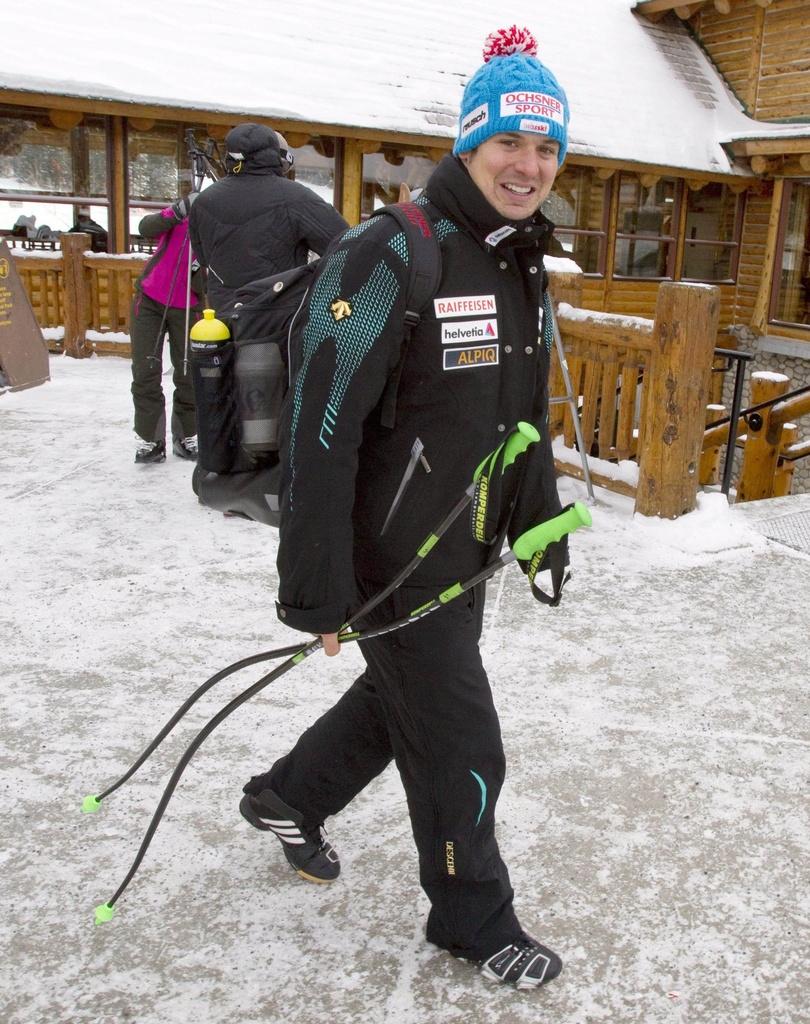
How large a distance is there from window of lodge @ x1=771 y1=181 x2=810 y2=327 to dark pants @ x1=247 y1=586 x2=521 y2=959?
54.2 feet

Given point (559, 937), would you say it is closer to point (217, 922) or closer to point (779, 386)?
point (217, 922)

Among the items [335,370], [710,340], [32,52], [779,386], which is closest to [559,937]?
[335,370]

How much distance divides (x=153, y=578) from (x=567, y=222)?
13.8m

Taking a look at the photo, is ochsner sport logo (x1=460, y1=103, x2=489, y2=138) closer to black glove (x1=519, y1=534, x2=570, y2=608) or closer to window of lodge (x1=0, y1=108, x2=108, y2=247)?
black glove (x1=519, y1=534, x2=570, y2=608)

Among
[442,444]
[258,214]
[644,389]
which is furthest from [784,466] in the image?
[442,444]

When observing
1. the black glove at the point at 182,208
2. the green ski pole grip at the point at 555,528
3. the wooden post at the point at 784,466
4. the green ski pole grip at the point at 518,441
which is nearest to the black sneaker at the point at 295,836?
the green ski pole grip at the point at 555,528

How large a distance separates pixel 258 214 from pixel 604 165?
11.9 meters

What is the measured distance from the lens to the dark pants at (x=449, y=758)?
83.9 inches

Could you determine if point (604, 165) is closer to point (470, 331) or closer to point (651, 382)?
point (651, 382)

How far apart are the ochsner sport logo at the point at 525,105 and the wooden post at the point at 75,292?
950 centimetres

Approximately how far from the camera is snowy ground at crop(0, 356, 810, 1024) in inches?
87.4

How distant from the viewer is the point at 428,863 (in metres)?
2.21

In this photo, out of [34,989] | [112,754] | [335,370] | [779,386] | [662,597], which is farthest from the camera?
[779,386]

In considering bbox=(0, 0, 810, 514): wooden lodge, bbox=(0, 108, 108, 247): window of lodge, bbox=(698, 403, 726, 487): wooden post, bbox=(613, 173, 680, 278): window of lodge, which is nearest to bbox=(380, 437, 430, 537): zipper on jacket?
bbox=(0, 0, 810, 514): wooden lodge
